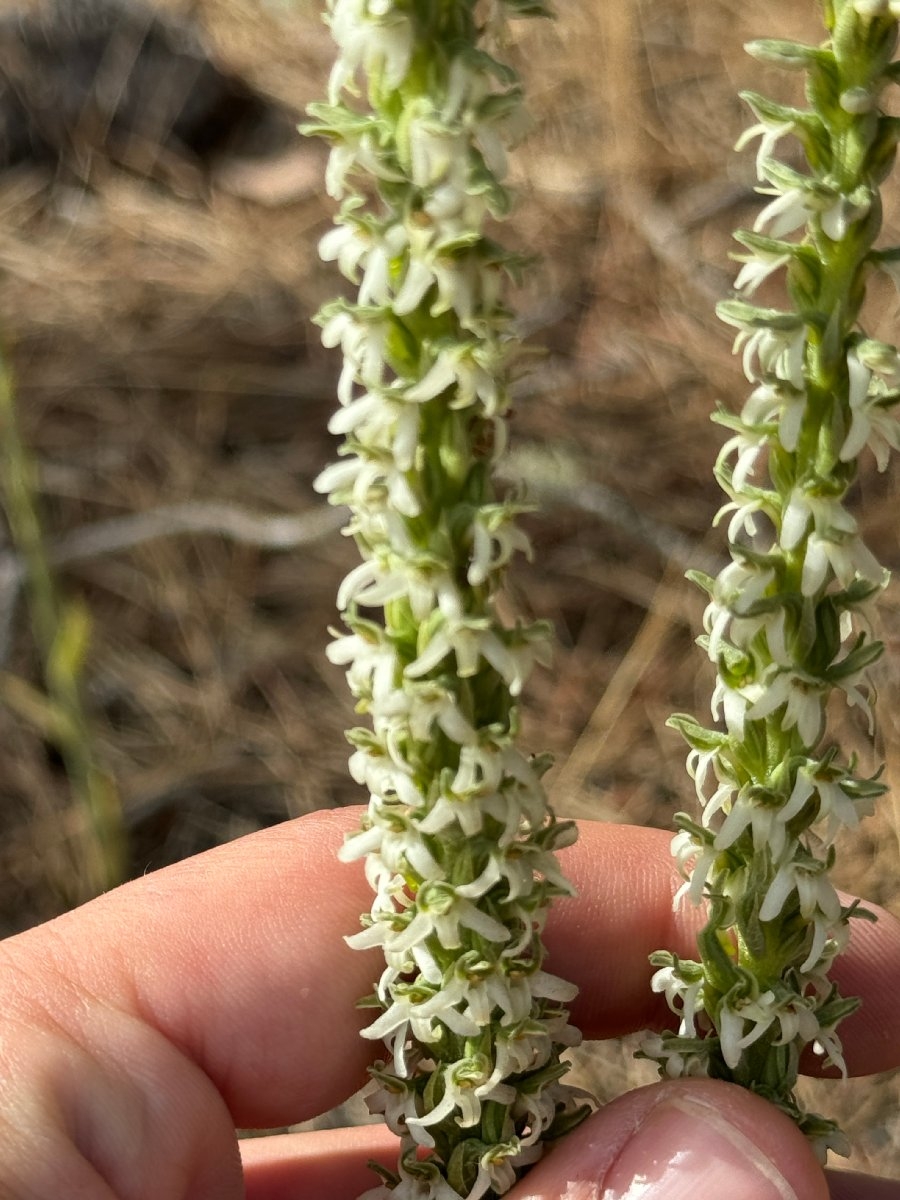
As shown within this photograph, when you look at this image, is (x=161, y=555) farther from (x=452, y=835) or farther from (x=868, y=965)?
(x=452, y=835)

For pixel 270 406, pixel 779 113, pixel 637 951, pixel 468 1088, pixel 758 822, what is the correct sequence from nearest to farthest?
pixel 779 113
pixel 758 822
pixel 468 1088
pixel 637 951
pixel 270 406

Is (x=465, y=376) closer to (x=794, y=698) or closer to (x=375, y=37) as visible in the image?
(x=375, y=37)

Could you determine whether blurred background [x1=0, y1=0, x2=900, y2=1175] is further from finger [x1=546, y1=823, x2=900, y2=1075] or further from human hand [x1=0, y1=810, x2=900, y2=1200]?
human hand [x1=0, y1=810, x2=900, y2=1200]

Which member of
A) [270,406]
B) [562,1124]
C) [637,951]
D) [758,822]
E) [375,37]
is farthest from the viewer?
[270,406]

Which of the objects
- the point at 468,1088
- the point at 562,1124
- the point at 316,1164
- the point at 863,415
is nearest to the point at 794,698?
the point at 863,415

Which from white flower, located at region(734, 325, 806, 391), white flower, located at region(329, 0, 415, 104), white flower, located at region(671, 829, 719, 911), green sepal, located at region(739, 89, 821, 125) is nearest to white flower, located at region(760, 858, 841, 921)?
white flower, located at region(671, 829, 719, 911)

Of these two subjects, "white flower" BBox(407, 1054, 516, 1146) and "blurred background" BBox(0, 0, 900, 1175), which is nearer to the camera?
"white flower" BBox(407, 1054, 516, 1146)

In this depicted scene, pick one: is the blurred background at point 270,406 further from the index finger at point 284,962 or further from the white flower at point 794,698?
the white flower at point 794,698
